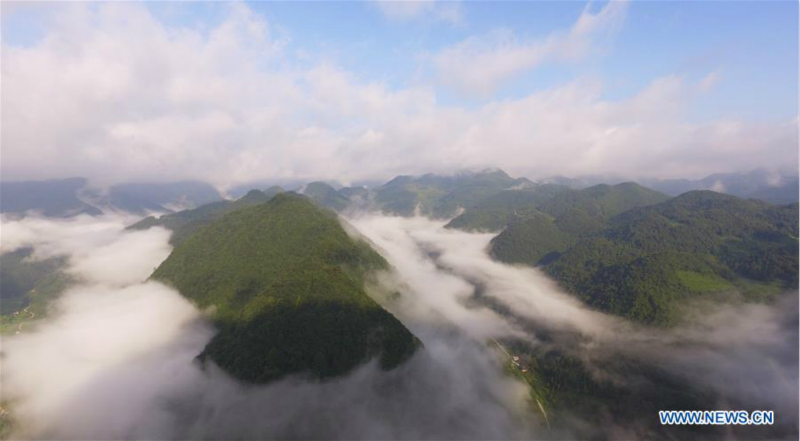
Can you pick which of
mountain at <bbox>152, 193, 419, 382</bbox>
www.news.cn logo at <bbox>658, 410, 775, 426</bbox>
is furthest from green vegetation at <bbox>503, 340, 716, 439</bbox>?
mountain at <bbox>152, 193, 419, 382</bbox>

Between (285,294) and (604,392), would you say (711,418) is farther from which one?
(285,294)

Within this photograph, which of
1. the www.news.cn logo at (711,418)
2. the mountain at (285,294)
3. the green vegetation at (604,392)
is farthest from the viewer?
the green vegetation at (604,392)

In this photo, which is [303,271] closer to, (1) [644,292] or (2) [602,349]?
(2) [602,349]

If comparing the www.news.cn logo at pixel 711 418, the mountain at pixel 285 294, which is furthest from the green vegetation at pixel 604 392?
the mountain at pixel 285 294

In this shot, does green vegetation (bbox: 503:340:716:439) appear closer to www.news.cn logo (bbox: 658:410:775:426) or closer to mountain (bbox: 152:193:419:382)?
www.news.cn logo (bbox: 658:410:775:426)

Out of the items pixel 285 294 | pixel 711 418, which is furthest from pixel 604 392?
pixel 285 294

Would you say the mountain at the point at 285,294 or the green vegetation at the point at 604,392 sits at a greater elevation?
the mountain at the point at 285,294

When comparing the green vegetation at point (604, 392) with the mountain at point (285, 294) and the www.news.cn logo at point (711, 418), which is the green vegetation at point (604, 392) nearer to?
the www.news.cn logo at point (711, 418)

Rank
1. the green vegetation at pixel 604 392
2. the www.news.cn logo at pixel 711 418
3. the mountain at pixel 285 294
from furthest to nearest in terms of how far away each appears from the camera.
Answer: the green vegetation at pixel 604 392 < the www.news.cn logo at pixel 711 418 < the mountain at pixel 285 294

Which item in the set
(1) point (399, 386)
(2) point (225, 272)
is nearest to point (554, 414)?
(1) point (399, 386)
